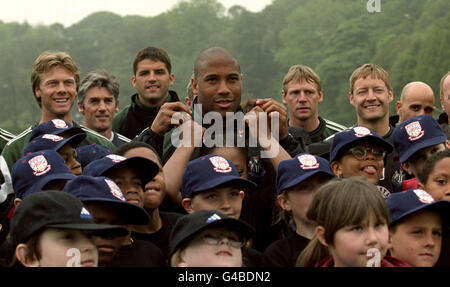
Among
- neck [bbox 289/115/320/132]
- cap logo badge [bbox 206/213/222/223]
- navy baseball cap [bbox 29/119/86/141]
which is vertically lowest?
cap logo badge [bbox 206/213/222/223]

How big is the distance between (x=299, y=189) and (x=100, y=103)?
3.49 metres

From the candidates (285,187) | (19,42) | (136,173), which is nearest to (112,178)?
(136,173)

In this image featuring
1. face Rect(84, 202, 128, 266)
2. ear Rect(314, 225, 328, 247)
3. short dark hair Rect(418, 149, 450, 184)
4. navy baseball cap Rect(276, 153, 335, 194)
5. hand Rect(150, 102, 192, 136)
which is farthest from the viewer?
hand Rect(150, 102, 192, 136)

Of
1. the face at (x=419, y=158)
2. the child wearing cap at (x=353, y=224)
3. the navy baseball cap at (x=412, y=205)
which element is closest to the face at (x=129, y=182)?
the child wearing cap at (x=353, y=224)

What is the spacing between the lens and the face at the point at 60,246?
4.10m

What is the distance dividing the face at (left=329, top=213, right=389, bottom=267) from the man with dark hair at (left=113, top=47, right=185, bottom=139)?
473cm

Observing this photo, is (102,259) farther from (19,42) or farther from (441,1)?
(19,42)

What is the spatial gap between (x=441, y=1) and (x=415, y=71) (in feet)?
23.4

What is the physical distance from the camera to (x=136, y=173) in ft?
18.4

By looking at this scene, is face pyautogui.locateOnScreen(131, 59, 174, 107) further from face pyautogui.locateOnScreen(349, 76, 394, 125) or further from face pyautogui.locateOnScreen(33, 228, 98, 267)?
face pyautogui.locateOnScreen(33, 228, 98, 267)

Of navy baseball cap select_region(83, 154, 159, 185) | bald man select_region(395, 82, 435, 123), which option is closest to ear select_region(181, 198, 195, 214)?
navy baseball cap select_region(83, 154, 159, 185)

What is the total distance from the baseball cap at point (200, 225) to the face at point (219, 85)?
2.20 meters

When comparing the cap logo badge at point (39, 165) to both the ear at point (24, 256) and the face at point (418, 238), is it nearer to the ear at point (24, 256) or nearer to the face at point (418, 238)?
the ear at point (24, 256)

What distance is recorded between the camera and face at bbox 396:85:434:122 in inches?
318
